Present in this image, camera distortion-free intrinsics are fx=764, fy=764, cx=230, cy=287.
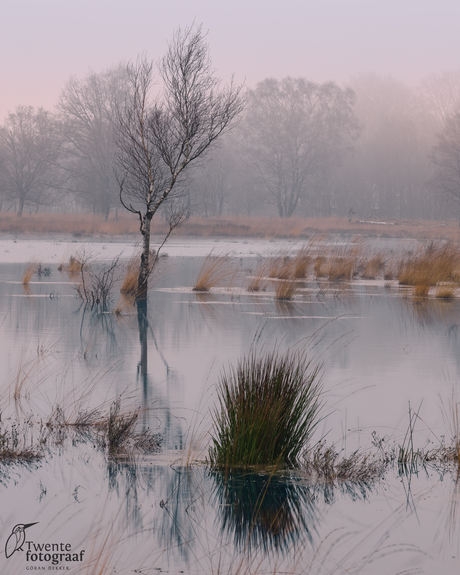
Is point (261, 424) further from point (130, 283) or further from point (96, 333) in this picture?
point (130, 283)

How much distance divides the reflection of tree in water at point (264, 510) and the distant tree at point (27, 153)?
167 feet

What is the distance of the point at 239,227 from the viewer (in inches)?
1889

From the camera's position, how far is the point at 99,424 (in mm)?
6609

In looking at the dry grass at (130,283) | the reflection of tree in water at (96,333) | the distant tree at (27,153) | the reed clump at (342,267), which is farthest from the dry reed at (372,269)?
the distant tree at (27,153)

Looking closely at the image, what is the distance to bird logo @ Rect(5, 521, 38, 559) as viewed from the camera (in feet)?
13.1

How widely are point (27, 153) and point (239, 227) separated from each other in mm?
18182

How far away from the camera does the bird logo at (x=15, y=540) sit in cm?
400

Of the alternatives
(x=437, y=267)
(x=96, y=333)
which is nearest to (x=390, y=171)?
(x=437, y=267)

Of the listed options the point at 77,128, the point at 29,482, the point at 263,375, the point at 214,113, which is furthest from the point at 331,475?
the point at 77,128

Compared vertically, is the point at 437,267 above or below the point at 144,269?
above

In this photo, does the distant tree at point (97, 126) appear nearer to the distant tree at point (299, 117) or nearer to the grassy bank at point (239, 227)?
the grassy bank at point (239, 227)

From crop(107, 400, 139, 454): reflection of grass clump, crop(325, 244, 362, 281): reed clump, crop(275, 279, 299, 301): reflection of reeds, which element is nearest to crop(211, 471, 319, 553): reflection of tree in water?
crop(107, 400, 139, 454): reflection of grass clump

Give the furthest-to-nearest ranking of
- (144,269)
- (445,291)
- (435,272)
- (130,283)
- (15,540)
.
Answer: (435,272) < (445,291) < (130,283) < (144,269) < (15,540)

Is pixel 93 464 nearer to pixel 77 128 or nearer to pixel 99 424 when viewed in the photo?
pixel 99 424
